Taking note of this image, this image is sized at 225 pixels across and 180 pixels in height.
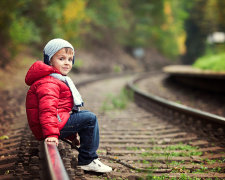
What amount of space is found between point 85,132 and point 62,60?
0.79 m

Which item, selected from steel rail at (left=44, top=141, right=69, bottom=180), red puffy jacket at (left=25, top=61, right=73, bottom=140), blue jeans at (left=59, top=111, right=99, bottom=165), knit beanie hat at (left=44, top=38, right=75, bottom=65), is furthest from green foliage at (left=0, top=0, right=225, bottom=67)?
steel rail at (left=44, top=141, right=69, bottom=180)

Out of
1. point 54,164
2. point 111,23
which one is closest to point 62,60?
point 54,164

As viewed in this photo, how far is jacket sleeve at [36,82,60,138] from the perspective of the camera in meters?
2.48

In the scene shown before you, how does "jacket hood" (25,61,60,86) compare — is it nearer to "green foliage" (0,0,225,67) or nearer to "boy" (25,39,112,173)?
"boy" (25,39,112,173)

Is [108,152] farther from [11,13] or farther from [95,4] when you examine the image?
[95,4]

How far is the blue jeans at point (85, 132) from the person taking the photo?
9.36 feet

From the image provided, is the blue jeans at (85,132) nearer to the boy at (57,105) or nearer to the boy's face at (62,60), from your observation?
the boy at (57,105)

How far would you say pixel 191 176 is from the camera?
9.86 ft

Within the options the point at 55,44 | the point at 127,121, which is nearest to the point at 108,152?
the point at 55,44

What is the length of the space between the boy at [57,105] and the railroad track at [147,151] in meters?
0.27

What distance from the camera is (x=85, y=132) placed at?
2.91 meters

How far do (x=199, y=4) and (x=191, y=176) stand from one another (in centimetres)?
3664

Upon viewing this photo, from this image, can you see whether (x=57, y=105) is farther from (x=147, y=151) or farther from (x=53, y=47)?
(x=147, y=151)

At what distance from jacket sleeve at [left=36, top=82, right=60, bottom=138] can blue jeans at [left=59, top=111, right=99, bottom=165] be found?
0.32m
